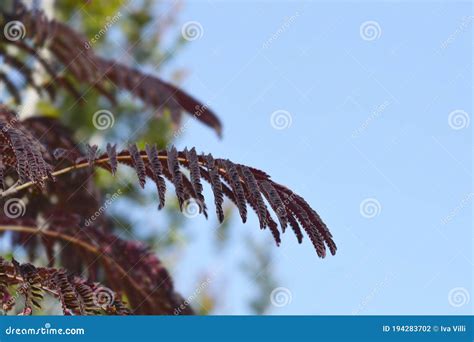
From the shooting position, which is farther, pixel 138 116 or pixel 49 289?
pixel 138 116

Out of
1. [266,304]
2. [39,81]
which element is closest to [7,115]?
[39,81]

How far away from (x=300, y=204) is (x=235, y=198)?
208 millimetres

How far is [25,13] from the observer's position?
479 cm

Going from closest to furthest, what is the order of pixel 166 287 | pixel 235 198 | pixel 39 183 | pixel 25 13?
pixel 39 183, pixel 235 198, pixel 166 287, pixel 25 13

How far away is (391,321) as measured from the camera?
3363 mm

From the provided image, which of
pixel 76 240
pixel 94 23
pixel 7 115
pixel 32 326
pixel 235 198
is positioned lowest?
pixel 32 326

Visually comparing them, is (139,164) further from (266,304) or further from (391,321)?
(266,304)

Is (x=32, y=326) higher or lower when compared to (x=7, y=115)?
lower

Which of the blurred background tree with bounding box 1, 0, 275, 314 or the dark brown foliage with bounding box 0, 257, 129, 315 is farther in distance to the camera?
the blurred background tree with bounding box 1, 0, 275, 314

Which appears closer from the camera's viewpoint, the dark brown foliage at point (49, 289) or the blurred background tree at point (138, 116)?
the dark brown foliage at point (49, 289)

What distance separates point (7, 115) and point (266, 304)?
33.0 ft

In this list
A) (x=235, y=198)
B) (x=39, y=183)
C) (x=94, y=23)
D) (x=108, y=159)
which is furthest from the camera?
(x=94, y=23)

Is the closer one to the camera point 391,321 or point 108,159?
point 108,159

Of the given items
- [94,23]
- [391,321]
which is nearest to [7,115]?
[391,321]
